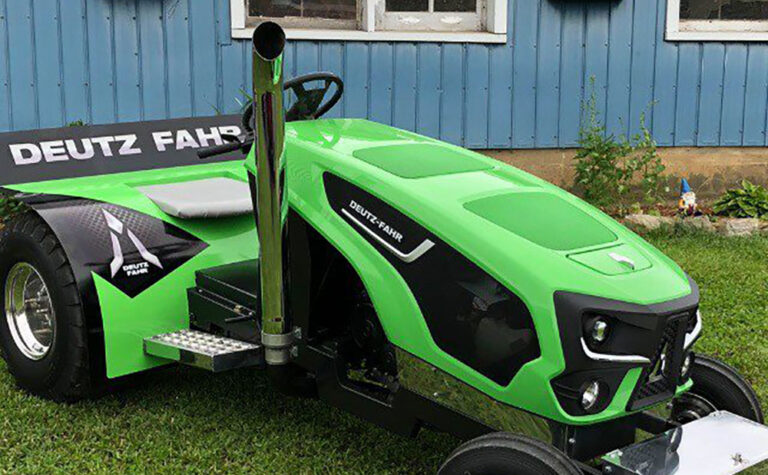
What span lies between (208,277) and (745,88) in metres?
5.15

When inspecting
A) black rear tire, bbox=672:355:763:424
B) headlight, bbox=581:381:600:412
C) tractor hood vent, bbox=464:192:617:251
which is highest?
tractor hood vent, bbox=464:192:617:251

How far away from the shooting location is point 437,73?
6766mm

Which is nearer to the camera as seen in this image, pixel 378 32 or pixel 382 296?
pixel 382 296

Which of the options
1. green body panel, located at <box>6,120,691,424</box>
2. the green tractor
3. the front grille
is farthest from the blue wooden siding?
the front grille

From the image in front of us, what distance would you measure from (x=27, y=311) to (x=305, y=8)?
3495 mm

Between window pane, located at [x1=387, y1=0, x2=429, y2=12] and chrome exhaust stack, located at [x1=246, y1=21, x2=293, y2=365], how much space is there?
Result: 159 inches

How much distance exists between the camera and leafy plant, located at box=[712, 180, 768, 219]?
683cm

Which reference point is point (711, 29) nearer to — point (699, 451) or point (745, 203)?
point (745, 203)

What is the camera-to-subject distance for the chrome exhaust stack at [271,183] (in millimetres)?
2680

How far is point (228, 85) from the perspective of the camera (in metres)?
6.43

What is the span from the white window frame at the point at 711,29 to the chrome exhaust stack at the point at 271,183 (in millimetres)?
4870

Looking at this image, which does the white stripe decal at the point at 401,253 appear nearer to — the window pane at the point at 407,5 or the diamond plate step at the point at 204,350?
the diamond plate step at the point at 204,350

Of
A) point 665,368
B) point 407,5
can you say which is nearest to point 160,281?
point 665,368

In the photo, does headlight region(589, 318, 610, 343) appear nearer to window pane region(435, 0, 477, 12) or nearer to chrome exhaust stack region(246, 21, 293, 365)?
chrome exhaust stack region(246, 21, 293, 365)
